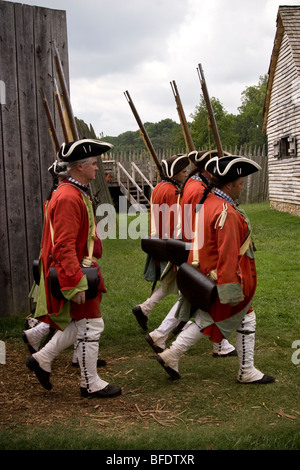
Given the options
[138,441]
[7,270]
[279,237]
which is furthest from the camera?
[279,237]

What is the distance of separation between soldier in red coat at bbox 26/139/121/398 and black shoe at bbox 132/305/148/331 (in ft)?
5.67

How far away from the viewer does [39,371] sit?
4.22 m

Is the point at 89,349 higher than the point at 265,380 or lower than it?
higher

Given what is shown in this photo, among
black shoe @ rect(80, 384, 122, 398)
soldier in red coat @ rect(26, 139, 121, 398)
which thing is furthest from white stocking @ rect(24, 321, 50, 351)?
black shoe @ rect(80, 384, 122, 398)

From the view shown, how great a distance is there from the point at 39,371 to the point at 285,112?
1562cm

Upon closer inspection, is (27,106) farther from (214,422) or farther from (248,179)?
(248,179)

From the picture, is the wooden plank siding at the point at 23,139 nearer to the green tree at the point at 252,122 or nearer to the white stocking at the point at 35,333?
the white stocking at the point at 35,333

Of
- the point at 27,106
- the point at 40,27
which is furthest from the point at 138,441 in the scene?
the point at 40,27

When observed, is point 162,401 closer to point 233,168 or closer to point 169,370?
point 169,370

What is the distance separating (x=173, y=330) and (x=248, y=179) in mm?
19404

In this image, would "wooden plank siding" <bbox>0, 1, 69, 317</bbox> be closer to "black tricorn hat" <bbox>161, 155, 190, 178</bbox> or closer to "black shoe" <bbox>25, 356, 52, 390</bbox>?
"black tricorn hat" <bbox>161, 155, 190, 178</bbox>

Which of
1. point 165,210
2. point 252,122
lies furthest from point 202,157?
point 252,122

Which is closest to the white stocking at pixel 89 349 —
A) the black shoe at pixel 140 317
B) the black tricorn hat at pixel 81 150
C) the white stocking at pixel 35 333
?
the white stocking at pixel 35 333
